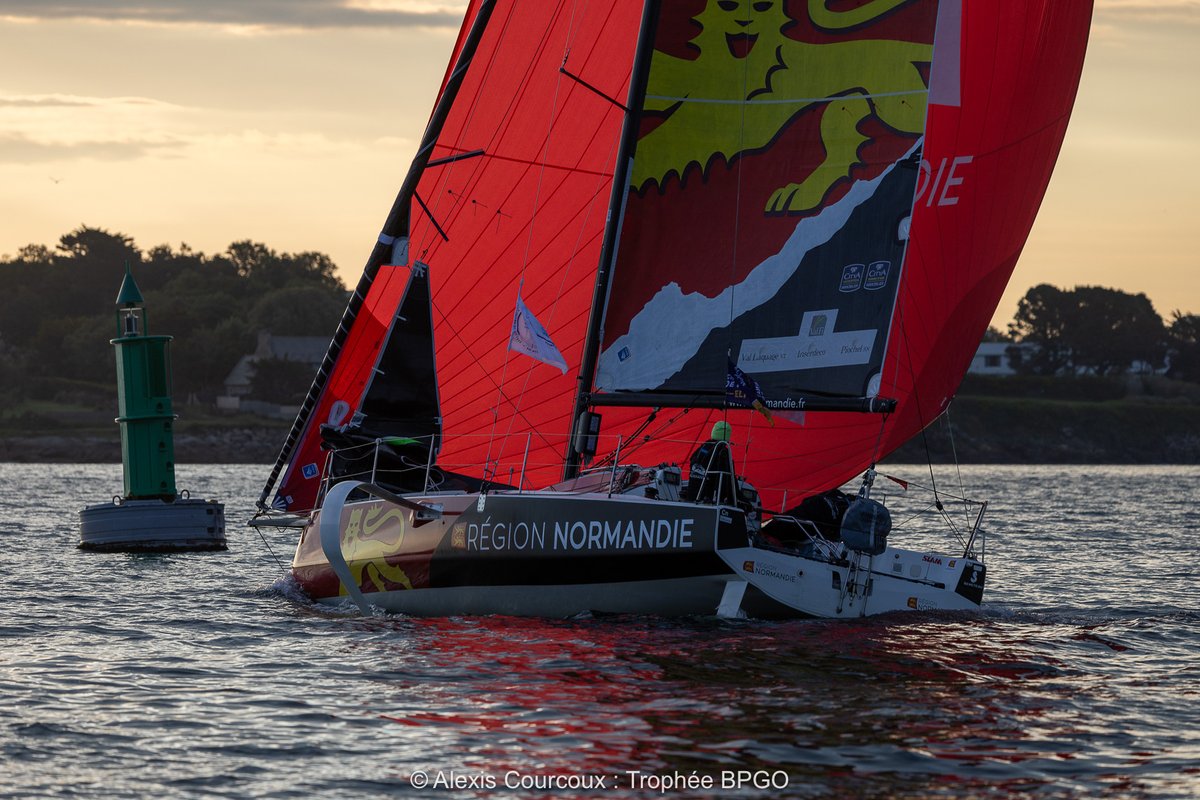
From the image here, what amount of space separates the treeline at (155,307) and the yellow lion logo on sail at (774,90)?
3119 inches

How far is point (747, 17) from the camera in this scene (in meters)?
15.8

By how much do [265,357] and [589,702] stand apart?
8786cm

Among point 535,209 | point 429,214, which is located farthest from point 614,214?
point 429,214

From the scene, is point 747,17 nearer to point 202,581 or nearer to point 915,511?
point 202,581

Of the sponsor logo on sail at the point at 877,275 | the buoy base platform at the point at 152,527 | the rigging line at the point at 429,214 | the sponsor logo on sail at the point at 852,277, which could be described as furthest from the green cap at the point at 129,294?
the sponsor logo on sail at the point at 877,275

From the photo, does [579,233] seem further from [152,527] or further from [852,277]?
[152,527]

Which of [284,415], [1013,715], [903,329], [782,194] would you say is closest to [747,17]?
[782,194]

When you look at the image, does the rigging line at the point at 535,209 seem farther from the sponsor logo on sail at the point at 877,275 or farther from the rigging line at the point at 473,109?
the sponsor logo on sail at the point at 877,275

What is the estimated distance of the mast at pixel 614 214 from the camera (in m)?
15.6

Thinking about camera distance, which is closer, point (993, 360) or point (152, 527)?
point (152, 527)

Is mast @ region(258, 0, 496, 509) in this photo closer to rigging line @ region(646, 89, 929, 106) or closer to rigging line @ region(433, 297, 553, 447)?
rigging line @ region(433, 297, 553, 447)

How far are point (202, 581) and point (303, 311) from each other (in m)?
93.9

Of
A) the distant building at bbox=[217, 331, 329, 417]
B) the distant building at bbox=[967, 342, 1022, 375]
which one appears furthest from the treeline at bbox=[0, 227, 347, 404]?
the distant building at bbox=[967, 342, 1022, 375]

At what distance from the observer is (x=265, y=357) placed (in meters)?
96.0
